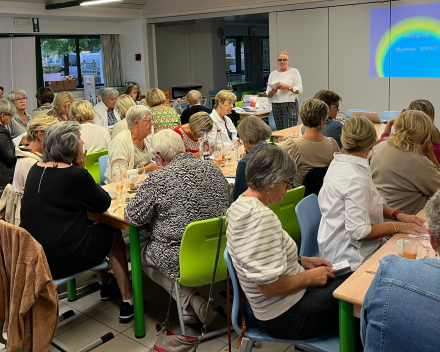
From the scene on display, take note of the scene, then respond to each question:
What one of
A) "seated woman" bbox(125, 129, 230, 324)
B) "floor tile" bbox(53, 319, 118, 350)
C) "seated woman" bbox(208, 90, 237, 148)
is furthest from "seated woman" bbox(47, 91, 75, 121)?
"seated woman" bbox(125, 129, 230, 324)

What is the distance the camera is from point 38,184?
3025mm

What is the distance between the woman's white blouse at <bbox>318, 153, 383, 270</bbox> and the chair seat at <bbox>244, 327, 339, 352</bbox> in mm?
508

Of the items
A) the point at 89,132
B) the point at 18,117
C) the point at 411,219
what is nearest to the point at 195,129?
the point at 89,132

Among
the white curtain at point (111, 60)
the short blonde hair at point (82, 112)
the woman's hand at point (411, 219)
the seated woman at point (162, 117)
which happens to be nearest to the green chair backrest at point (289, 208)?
the woman's hand at point (411, 219)

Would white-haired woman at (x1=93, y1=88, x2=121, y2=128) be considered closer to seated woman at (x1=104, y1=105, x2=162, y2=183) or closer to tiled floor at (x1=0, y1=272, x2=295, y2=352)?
seated woman at (x1=104, y1=105, x2=162, y2=183)

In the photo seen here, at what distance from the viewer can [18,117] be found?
6.73 meters

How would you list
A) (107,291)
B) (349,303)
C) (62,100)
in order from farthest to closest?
(62,100) < (107,291) < (349,303)

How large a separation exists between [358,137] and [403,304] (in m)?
1.56

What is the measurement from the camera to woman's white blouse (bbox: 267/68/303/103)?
8.08 meters

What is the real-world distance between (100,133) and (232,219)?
11.2ft

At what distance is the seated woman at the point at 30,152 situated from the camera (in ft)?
11.5

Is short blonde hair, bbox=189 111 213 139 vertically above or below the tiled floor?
above

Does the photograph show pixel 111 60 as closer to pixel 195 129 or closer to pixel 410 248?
pixel 195 129

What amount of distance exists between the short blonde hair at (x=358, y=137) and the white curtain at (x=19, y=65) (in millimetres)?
9317
